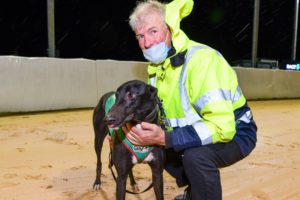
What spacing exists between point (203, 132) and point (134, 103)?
0.38 metres

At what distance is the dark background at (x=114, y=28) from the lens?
1139 cm

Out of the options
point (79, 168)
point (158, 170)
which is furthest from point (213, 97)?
point (79, 168)

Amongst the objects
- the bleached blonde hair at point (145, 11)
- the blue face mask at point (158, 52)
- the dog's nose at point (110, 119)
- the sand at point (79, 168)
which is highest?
the bleached blonde hair at point (145, 11)

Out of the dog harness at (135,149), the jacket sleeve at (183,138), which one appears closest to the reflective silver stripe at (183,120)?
the jacket sleeve at (183,138)

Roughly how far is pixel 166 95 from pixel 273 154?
2513 millimetres

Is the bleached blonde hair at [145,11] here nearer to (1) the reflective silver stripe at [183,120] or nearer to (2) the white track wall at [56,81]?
(1) the reflective silver stripe at [183,120]

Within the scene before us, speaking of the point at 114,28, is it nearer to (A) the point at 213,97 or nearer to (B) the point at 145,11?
(B) the point at 145,11

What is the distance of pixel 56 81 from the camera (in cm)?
695

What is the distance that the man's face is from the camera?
6.92 feet

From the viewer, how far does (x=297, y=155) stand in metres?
4.29

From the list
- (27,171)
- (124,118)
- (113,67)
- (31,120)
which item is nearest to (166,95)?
(124,118)

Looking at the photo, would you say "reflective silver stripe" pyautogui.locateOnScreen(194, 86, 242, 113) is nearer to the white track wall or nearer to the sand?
the sand

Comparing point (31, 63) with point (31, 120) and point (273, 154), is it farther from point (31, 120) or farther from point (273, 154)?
point (273, 154)

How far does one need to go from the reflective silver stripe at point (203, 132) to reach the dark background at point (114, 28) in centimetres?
1017
